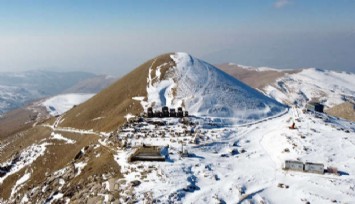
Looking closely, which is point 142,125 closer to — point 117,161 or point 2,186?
point 117,161

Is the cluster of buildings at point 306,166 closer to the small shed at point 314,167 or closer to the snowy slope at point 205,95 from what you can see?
the small shed at point 314,167

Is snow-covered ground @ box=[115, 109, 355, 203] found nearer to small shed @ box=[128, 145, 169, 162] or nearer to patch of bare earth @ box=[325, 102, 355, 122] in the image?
small shed @ box=[128, 145, 169, 162]

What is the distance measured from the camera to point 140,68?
108938mm

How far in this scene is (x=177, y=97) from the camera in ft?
275

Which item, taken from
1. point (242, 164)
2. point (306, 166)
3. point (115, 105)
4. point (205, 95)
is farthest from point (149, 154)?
point (115, 105)

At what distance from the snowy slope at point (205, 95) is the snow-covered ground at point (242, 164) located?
27.7 ft

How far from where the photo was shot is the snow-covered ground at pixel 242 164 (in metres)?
40.3

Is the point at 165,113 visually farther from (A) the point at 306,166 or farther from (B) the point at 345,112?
(B) the point at 345,112

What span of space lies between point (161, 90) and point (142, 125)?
22.6 meters

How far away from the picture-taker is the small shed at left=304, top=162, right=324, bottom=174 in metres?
46.6

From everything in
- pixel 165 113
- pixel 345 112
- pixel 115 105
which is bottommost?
pixel 345 112

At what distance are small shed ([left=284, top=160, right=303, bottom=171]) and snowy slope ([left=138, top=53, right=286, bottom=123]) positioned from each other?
26.5m

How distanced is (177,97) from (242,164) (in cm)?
3670

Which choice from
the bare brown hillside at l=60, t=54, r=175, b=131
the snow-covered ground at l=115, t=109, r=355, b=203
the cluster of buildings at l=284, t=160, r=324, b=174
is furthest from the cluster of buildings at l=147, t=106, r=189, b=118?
the cluster of buildings at l=284, t=160, r=324, b=174
